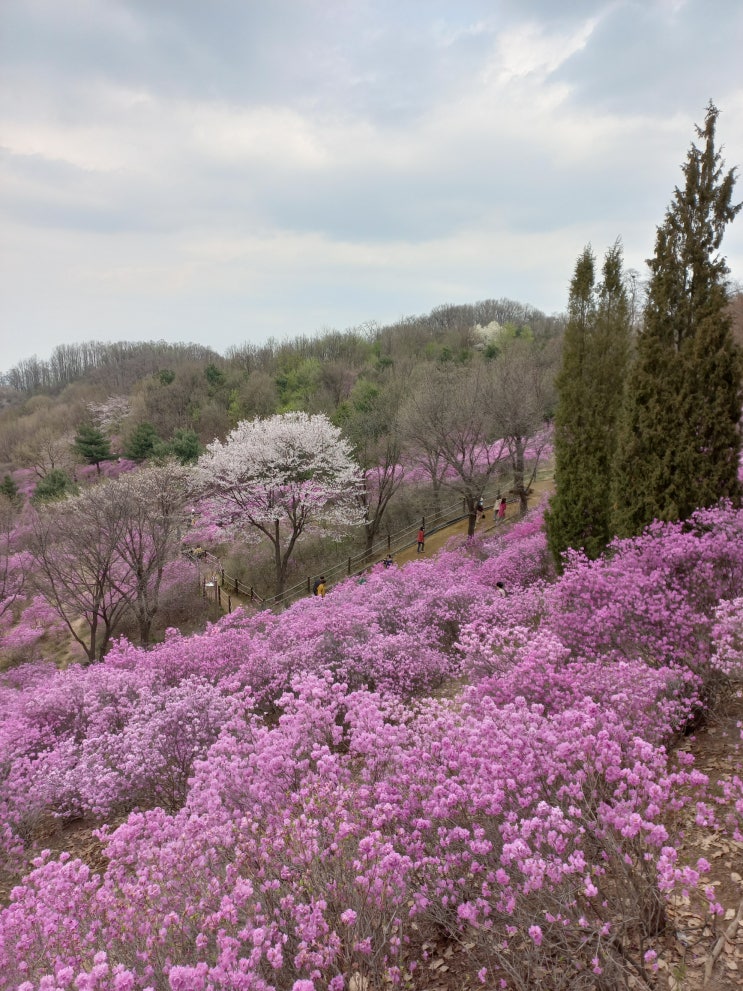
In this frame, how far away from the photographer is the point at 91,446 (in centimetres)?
3800

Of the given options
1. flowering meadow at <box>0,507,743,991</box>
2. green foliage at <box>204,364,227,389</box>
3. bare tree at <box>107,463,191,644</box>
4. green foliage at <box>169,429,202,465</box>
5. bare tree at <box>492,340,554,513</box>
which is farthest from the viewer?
green foliage at <box>204,364,227,389</box>

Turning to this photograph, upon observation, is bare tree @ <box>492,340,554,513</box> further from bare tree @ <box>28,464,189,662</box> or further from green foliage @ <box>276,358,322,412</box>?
green foliage @ <box>276,358,322,412</box>

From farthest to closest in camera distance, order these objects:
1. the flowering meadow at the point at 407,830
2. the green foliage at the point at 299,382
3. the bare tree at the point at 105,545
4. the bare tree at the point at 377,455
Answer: the green foliage at the point at 299,382 < the bare tree at the point at 377,455 < the bare tree at the point at 105,545 < the flowering meadow at the point at 407,830

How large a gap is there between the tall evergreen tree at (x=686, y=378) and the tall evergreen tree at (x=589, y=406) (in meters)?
2.36

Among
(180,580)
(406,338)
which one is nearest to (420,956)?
(180,580)

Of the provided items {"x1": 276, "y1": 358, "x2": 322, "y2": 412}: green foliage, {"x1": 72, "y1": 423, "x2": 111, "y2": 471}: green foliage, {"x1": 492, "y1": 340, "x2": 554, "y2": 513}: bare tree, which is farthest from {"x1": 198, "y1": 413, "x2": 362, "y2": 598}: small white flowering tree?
{"x1": 72, "y1": 423, "x2": 111, "y2": 471}: green foliage

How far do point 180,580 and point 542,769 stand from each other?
799 inches

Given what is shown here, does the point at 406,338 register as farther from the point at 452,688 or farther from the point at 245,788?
the point at 245,788

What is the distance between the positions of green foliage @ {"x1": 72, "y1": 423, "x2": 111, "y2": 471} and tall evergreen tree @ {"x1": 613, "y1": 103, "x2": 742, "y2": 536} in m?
36.4

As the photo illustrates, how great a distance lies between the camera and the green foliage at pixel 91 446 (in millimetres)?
37938

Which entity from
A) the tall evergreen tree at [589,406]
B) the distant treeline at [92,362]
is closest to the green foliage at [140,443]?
the tall evergreen tree at [589,406]

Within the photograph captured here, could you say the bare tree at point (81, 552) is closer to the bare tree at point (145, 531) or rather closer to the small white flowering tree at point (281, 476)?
the bare tree at point (145, 531)

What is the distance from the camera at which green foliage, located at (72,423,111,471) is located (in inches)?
1494

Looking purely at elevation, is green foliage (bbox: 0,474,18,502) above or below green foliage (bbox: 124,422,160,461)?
below
